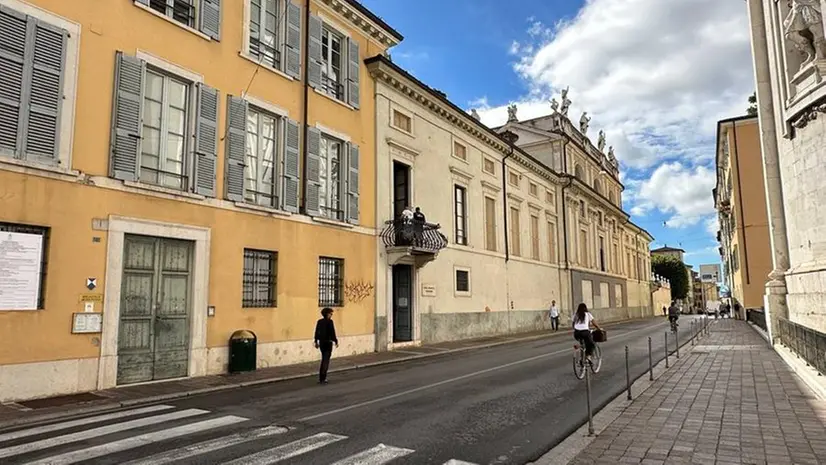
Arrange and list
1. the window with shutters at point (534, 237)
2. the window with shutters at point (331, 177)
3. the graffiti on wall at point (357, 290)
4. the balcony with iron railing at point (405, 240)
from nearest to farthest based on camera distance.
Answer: the window with shutters at point (331, 177) < the graffiti on wall at point (357, 290) < the balcony with iron railing at point (405, 240) < the window with shutters at point (534, 237)

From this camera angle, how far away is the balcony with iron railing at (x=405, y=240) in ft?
60.6

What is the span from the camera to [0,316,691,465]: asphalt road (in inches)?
222

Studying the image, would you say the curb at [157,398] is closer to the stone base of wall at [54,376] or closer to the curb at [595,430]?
the stone base of wall at [54,376]

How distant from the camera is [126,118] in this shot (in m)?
11.0

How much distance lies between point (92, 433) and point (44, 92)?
663 cm

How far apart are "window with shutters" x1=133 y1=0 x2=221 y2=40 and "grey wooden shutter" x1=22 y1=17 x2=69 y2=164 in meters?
2.74

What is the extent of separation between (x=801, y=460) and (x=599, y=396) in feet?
13.1

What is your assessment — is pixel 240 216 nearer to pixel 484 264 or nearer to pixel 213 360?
pixel 213 360

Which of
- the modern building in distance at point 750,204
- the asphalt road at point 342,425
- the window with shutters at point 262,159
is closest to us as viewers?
the asphalt road at point 342,425

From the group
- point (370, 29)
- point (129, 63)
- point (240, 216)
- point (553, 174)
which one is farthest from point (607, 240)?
point (129, 63)

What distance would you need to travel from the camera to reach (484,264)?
25.4m

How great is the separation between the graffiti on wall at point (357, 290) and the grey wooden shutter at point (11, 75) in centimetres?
948

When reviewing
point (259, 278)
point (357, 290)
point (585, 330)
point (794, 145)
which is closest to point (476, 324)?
point (357, 290)

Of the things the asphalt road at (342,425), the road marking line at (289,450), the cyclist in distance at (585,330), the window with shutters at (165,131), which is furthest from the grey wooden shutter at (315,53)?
→ the road marking line at (289,450)
